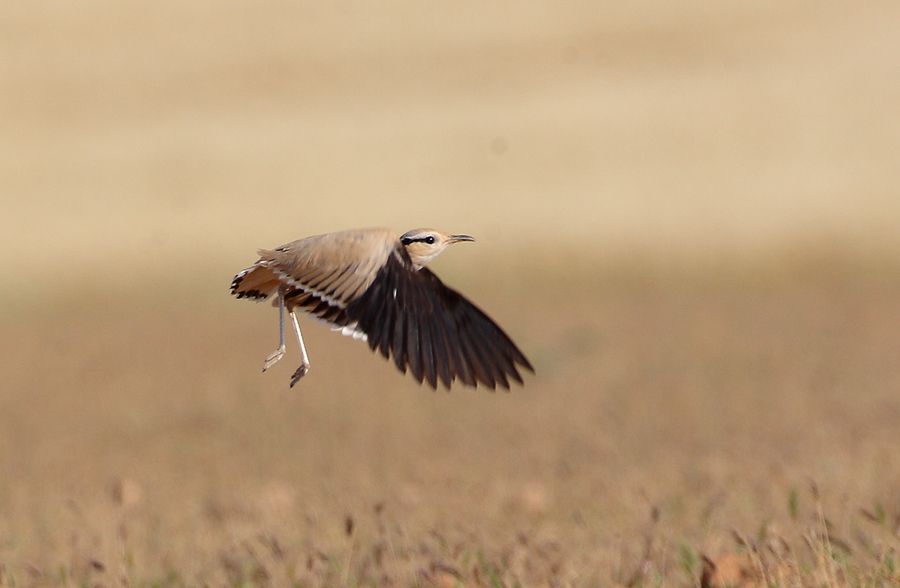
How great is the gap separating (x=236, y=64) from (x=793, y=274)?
56.4 ft

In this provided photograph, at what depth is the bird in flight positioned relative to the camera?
502cm

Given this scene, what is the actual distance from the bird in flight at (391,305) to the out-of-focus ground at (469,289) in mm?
572

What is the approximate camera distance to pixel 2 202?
1037 inches

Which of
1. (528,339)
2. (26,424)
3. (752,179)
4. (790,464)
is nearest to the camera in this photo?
(790,464)

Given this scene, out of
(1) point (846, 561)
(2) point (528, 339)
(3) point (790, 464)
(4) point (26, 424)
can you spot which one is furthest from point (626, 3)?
(1) point (846, 561)

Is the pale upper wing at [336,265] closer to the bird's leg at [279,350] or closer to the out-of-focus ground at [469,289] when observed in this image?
the bird's leg at [279,350]

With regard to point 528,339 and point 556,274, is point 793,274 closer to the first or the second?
point 556,274

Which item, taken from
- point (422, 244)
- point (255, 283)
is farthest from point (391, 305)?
point (255, 283)

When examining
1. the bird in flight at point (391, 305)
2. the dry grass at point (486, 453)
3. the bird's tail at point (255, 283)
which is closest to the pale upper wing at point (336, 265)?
the bird in flight at point (391, 305)

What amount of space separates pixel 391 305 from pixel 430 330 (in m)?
0.18

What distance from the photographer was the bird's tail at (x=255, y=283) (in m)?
5.33

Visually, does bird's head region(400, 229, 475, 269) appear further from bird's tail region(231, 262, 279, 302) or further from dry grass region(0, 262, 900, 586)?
dry grass region(0, 262, 900, 586)

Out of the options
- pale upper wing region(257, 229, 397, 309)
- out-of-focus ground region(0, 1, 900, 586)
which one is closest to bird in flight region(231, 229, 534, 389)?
pale upper wing region(257, 229, 397, 309)

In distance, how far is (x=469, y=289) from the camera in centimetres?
1950
